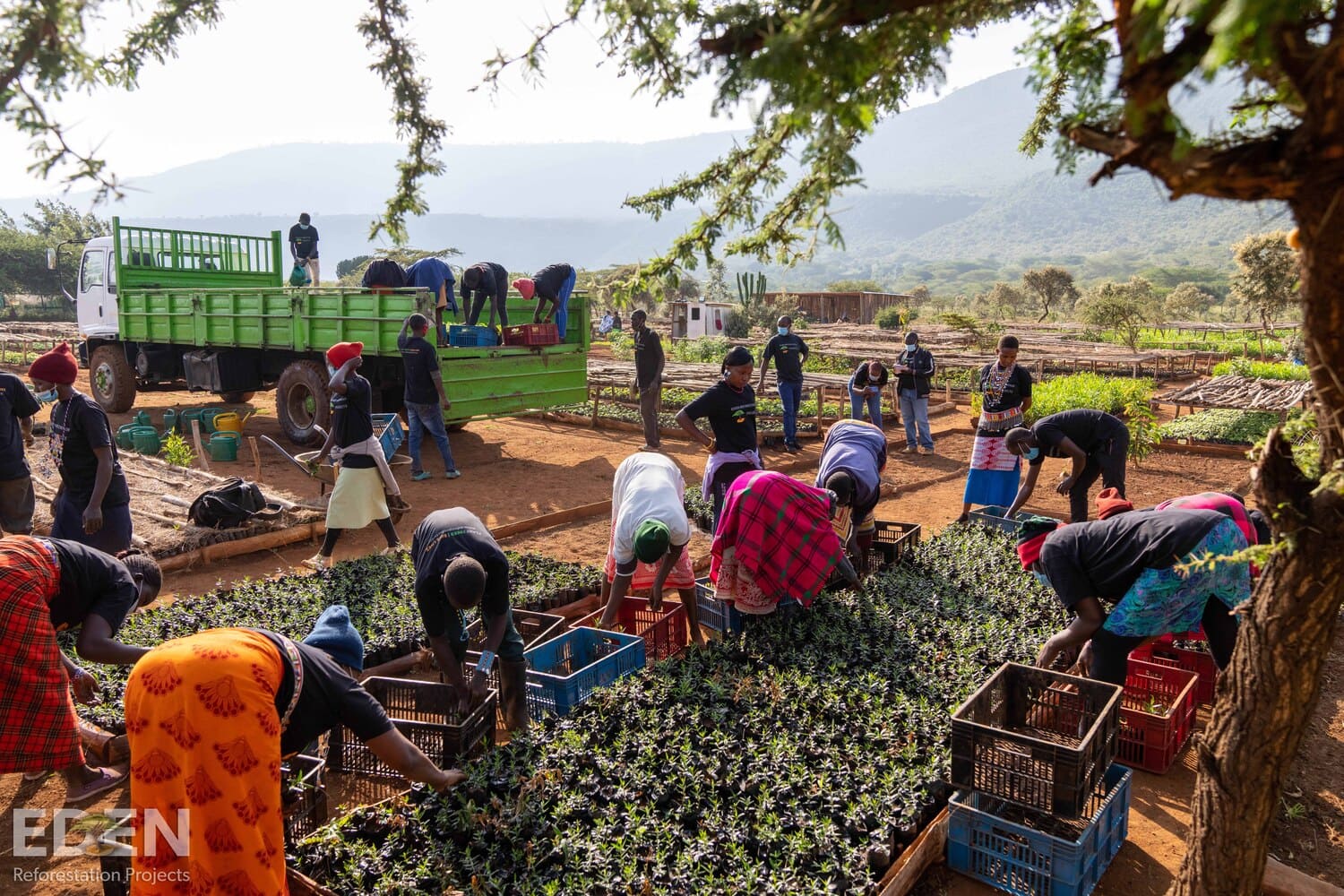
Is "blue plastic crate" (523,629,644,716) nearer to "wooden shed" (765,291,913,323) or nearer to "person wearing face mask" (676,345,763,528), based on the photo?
"person wearing face mask" (676,345,763,528)

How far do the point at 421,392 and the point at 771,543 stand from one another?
20.1 ft

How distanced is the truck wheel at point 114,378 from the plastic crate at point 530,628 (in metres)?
12.2

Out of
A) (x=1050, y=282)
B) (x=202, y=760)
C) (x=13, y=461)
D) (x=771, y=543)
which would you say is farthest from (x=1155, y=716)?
(x=1050, y=282)

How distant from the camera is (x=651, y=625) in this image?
517 cm

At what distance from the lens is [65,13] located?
170 cm

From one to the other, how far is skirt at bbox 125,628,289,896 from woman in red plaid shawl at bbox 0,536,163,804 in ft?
4.12

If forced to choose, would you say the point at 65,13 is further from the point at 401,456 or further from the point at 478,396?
the point at 401,456

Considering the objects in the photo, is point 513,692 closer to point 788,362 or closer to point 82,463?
point 82,463

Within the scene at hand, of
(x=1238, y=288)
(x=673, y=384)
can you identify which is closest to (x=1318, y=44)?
(x=673, y=384)

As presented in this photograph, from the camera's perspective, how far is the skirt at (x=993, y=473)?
758cm

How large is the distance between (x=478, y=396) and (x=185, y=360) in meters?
5.33

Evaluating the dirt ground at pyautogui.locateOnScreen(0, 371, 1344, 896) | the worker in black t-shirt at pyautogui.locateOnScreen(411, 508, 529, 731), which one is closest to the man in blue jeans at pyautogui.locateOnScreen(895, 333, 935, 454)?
the dirt ground at pyautogui.locateOnScreen(0, 371, 1344, 896)

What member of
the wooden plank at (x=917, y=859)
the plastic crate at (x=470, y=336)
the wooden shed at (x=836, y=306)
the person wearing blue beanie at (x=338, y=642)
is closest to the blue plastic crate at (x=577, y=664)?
the person wearing blue beanie at (x=338, y=642)

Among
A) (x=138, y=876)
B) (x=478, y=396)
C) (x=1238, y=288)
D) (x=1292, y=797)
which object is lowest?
(x=1292, y=797)
